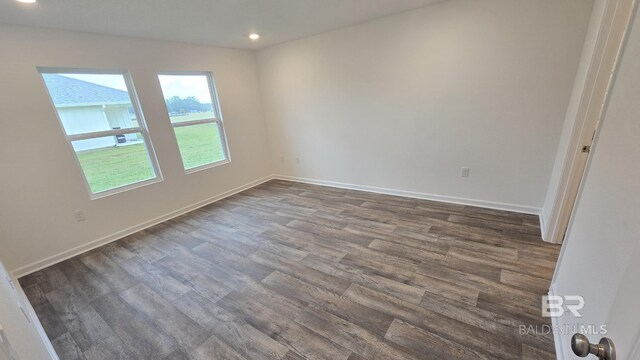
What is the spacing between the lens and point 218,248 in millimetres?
2820

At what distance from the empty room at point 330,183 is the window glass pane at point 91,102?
21 millimetres

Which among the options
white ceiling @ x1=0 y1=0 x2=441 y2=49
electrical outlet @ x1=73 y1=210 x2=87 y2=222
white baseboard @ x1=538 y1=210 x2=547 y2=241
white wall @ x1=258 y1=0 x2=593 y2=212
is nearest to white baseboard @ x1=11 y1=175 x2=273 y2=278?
electrical outlet @ x1=73 y1=210 x2=87 y2=222

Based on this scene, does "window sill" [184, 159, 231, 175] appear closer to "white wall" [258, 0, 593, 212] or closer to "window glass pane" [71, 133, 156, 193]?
"window glass pane" [71, 133, 156, 193]

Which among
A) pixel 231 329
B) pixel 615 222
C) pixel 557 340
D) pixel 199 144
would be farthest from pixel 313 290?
pixel 199 144

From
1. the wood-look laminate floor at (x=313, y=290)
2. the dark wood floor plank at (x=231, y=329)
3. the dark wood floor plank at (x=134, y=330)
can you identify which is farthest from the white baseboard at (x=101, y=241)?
the dark wood floor plank at (x=231, y=329)

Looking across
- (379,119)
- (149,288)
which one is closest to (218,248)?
(149,288)

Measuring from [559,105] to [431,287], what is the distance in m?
2.29

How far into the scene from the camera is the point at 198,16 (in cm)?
259

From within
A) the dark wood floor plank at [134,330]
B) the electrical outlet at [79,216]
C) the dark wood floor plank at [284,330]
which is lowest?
the dark wood floor plank at [134,330]

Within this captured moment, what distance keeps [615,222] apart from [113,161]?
4.32 metres

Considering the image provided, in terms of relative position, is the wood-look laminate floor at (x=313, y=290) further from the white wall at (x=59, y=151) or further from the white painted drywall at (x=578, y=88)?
the white painted drywall at (x=578, y=88)

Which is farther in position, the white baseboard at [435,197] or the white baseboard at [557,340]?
the white baseboard at [435,197]

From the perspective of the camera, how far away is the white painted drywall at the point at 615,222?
1.55 feet

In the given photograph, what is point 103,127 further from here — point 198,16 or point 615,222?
point 615,222
